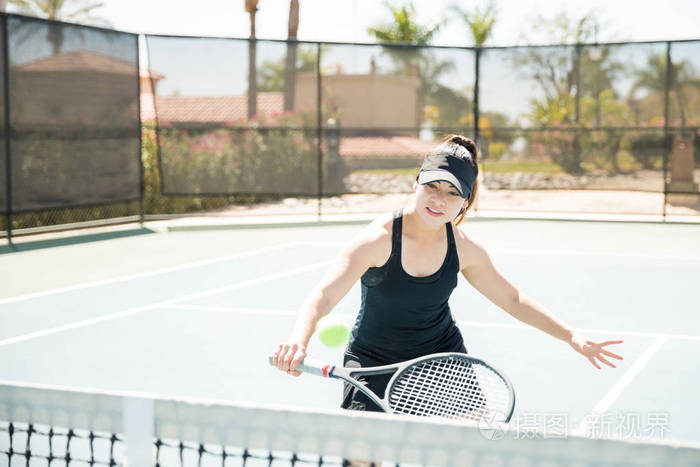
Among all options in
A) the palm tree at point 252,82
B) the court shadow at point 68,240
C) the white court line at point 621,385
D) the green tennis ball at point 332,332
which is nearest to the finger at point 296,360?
the white court line at point 621,385

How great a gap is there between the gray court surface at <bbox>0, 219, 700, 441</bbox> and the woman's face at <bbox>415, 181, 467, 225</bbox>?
0.83 meters

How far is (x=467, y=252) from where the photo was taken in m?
3.18

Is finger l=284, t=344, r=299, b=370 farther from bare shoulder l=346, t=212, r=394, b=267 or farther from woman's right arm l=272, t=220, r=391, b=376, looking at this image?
bare shoulder l=346, t=212, r=394, b=267

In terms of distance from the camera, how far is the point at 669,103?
47.2ft

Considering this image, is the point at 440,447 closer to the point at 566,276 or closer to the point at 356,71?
the point at 566,276

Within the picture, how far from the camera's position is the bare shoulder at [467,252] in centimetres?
316

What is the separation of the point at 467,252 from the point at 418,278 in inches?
9.9

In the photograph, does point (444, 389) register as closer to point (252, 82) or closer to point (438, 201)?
point (438, 201)

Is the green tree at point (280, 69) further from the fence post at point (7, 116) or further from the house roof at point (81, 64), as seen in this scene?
the fence post at point (7, 116)

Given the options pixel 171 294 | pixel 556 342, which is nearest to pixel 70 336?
pixel 171 294

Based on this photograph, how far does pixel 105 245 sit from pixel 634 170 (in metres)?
8.31

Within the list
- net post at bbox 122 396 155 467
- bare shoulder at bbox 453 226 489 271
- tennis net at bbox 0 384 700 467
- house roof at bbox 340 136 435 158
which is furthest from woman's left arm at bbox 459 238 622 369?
house roof at bbox 340 136 435 158

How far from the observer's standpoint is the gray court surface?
16.0ft

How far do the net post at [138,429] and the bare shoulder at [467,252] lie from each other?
1366 millimetres
